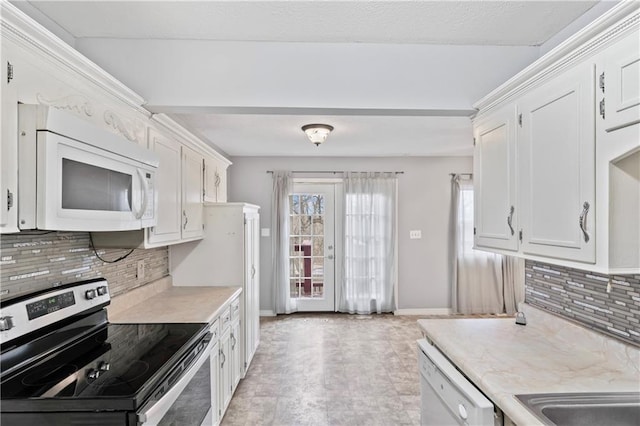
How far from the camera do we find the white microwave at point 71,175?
1172 mm

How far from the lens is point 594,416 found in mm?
1207

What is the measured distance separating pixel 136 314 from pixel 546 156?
2.51 m

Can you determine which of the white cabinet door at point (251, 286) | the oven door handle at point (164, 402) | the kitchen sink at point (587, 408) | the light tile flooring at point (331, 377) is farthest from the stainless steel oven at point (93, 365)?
the kitchen sink at point (587, 408)

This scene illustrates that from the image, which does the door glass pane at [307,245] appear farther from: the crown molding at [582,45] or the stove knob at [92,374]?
the stove knob at [92,374]

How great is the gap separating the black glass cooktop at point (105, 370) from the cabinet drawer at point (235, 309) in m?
0.82

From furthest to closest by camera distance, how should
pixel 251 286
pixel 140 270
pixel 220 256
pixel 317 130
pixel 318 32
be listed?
pixel 251 286 < pixel 317 130 < pixel 220 256 < pixel 140 270 < pixel 318 32

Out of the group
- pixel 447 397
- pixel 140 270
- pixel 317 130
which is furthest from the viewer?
pixel 317 130

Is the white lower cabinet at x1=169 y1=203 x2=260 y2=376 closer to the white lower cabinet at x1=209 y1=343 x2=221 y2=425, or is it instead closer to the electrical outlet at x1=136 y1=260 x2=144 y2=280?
the electrical outlet at x1=136 y1=260 x2=144 y2=280

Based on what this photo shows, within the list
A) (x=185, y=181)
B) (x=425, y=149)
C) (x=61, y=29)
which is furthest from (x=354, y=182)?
(x=61, y=29)

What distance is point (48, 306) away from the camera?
61.1 inches

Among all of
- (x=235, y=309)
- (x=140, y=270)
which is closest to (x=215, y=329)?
(x=235, y=309)

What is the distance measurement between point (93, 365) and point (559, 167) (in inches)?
83.2

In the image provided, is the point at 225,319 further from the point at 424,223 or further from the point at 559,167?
the point at 424,223

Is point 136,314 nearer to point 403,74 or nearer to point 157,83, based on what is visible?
point 157,83
